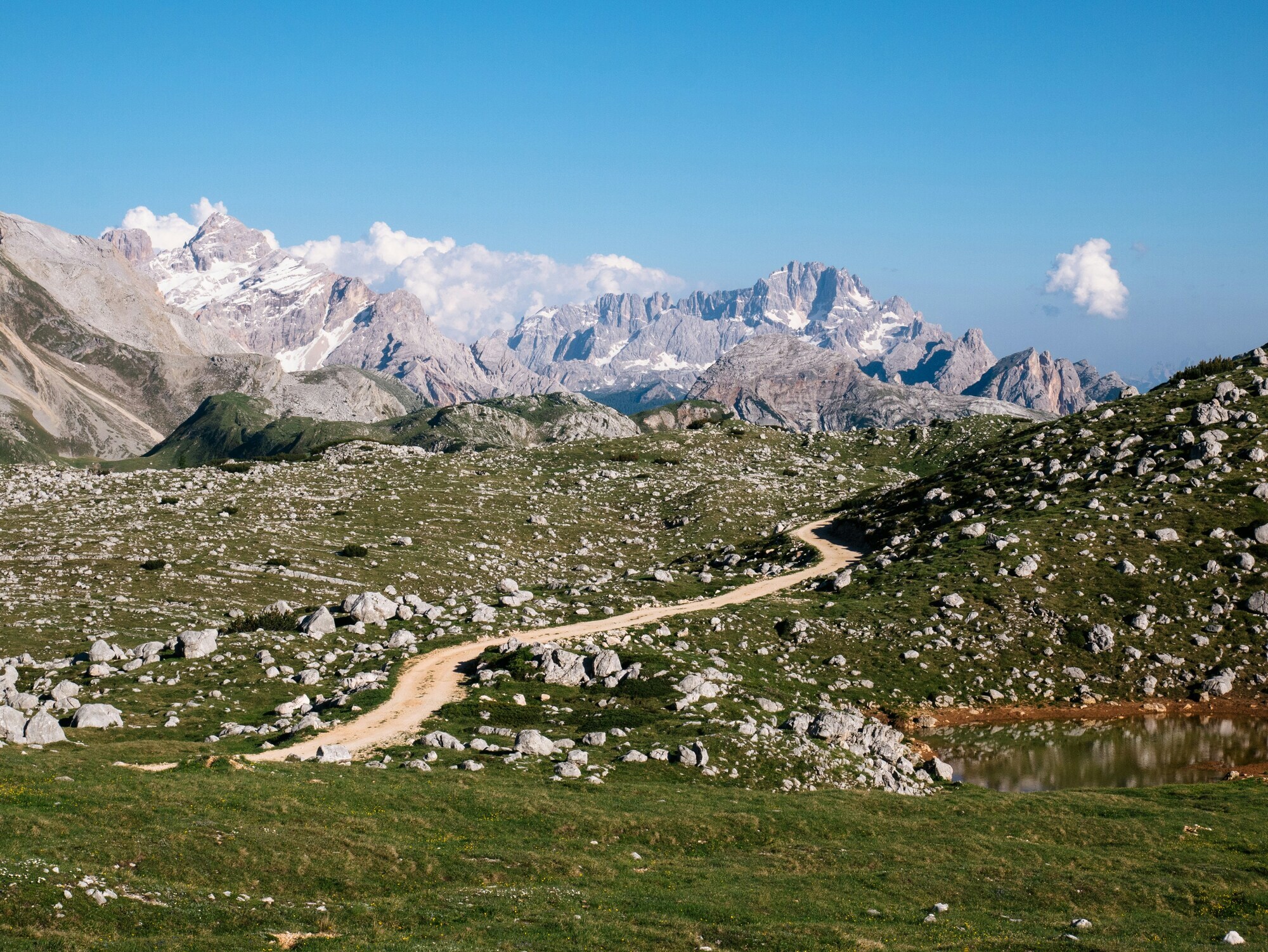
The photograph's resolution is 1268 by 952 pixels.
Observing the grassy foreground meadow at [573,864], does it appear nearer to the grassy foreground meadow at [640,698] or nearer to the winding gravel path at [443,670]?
the grassy foreground meadow at [640,698]

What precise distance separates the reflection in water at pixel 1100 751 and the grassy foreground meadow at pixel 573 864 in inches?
358

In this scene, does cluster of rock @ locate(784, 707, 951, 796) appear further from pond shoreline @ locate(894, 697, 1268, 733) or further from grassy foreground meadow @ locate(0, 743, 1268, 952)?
pond shoreline @ locate(894, 697, 1268, 733)

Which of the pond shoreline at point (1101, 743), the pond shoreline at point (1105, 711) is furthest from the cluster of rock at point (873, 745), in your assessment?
the pond shoreline at point (1105, 711)

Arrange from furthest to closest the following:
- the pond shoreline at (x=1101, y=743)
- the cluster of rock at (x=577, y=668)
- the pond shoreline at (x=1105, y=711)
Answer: the pond shoreline at (x=1105, y=711) < the cluster of rock at (x=577, y=668) < the pond shoreline at (x=1101, y=743)

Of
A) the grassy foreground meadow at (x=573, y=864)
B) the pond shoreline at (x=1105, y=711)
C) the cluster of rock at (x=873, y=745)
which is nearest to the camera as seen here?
the grassy foreground meadow at (x=573, y=864)

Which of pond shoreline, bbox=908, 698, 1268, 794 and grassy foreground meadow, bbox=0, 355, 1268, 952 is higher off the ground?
grassy foreground meadow, bbox=0, 355, 1268, 952

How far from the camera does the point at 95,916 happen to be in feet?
71.5

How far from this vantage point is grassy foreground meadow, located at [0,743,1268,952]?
77.8 feet

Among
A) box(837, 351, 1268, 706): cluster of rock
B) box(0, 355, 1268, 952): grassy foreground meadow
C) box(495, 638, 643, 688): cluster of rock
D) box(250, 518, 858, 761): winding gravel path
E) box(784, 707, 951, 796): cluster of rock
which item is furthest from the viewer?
box(837, 351, 1268, 706): cluster of rock

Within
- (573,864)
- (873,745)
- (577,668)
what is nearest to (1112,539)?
(873,745)

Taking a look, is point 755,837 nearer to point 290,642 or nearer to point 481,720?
point 481,720

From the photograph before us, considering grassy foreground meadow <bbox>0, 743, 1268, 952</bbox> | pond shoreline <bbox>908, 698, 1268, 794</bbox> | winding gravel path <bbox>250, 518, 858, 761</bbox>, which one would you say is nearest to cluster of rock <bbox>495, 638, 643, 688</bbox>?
winding gravel path <bbox>250, 518, 858, 761</bbox>

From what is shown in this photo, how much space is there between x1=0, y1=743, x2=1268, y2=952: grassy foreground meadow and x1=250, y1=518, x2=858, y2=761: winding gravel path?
17.9 feet

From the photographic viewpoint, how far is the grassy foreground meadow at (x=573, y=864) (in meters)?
23.7
